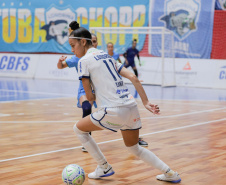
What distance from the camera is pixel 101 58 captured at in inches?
181

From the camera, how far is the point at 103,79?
4555 millimetres

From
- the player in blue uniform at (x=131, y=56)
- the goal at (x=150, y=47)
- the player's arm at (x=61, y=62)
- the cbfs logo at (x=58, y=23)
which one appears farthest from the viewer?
the cbfs logo at (x=58, y=23)

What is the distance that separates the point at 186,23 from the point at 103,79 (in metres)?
16.5

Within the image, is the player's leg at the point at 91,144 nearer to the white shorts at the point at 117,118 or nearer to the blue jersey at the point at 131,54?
the white shorts at the point at 117,118

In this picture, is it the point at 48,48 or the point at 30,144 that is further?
the point at 48,48

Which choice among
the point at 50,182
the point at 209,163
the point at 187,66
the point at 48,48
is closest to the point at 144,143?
the point at 209,163

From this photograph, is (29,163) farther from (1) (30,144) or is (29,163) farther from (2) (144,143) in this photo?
(2) (144,143)

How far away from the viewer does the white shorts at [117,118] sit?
14.9 feet

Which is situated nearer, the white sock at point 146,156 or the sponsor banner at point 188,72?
the white sock at point 146,156

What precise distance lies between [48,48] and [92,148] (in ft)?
65.9

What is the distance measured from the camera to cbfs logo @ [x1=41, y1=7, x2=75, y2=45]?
78.8 ft

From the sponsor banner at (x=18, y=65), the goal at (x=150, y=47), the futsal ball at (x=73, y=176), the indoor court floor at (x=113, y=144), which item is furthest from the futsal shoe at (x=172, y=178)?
the sponsor banner at (x=18, y=65)

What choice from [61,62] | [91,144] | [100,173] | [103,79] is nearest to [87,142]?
[91,144]

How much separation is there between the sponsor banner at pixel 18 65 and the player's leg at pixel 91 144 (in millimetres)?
18768
